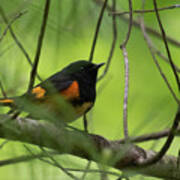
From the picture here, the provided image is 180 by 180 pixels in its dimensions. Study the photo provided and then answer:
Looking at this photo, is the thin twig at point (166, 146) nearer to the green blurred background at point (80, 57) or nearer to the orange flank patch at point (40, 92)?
the green blurred background at point (80, 57)

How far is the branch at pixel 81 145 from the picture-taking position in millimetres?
799

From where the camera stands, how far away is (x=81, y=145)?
80cm

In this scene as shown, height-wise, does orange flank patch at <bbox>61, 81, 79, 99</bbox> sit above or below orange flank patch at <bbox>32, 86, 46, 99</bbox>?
below

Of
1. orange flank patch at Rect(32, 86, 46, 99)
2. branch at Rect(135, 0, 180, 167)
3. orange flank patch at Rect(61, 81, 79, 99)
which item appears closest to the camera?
branch at Rect(135, 0, 180, 167)

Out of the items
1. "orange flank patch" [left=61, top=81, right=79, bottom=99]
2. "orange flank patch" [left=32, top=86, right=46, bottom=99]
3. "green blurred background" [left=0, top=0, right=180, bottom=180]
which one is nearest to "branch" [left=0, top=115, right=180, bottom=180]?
"green blurred background" [left=0, top=0, right=180, bottom=180]

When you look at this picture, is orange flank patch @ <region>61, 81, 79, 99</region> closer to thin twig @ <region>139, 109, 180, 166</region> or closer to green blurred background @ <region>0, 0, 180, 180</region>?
green blurred background @ <region>0, 0, 180, 180</region>

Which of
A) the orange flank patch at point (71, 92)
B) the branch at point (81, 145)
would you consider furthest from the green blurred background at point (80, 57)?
the orange flank patch at point (71, 92)

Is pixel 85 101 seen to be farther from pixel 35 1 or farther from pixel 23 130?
pixel 35 1

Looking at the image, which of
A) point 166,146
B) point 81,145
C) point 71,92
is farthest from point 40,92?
point 81,145

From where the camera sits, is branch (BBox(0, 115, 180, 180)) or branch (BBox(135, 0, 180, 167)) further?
branch (BBox(135, 0, 180, 167))

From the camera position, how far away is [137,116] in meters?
2.85

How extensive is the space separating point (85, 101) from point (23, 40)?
3.45 feet

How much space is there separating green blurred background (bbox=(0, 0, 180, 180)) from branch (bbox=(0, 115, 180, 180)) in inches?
1.4

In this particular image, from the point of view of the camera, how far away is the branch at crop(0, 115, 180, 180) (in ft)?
2.62
